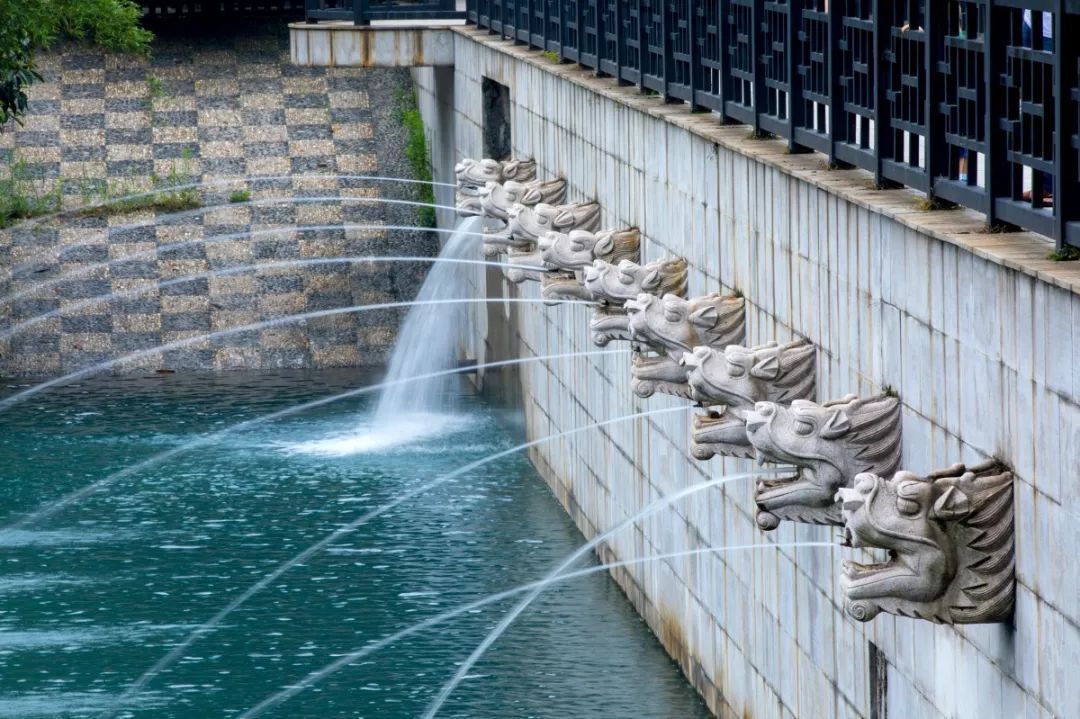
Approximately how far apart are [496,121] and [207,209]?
20.5 ft

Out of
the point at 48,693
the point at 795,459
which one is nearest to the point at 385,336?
the point at 48,693

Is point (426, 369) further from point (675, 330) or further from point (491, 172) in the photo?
point (675, 330)

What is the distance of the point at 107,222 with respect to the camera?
960 inches

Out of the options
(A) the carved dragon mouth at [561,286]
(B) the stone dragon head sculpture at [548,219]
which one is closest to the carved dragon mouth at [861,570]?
(A) the carved dragon mouth at [561,286]

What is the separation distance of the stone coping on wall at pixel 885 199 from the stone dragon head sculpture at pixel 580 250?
0.82m

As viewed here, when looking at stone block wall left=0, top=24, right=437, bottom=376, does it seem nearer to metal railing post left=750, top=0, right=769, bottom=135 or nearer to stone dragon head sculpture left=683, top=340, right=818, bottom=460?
metal railing post left=750, top=0, right=769, bottom=135

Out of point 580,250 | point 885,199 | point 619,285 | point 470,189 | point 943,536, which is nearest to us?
point 943,536

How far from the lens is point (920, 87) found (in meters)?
7.11

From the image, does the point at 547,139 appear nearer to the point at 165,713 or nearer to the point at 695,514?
the point at 695,514

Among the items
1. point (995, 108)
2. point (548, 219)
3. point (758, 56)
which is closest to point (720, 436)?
point (758, 56)

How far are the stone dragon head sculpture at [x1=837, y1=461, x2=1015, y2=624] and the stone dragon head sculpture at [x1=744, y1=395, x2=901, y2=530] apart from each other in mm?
718

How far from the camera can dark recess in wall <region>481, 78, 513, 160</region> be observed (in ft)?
63.1

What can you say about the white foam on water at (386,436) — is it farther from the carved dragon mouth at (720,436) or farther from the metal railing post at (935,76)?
the metal railing post at (935,76)

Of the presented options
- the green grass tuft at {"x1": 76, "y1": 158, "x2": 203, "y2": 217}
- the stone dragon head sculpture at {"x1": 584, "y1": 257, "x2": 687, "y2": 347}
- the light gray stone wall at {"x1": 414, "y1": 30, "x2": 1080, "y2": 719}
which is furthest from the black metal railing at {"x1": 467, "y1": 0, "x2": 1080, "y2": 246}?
the green grass tuft at {"x1": 76, "y1": 158, "x2": 203, "y2": 217}
